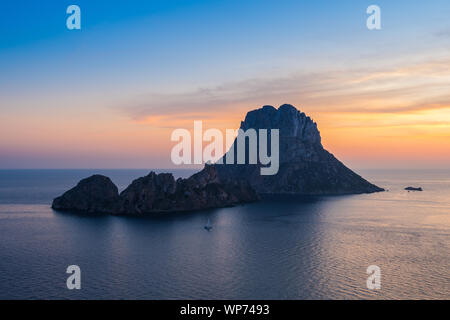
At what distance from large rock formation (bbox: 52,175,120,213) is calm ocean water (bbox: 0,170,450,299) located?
1789cm

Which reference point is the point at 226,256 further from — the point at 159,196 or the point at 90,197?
the point at 90,197

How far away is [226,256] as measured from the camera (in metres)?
91.0

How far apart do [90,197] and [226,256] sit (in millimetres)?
115508

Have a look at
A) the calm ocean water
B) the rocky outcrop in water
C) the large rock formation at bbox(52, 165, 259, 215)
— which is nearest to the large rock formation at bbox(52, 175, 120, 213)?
the large rock formation at bbox(52, 165, 259, 215)

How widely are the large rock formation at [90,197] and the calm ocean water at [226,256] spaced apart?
1789 cm

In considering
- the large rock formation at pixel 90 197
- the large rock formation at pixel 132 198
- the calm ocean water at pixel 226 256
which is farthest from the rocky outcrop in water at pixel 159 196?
the calm ocean water at pixel 226 256

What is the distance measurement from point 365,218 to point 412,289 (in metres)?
92.6

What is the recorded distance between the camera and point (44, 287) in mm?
66375

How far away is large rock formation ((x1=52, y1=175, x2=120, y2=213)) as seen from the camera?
17700 cm

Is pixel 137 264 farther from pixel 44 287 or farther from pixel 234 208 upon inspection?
pixel 234 208

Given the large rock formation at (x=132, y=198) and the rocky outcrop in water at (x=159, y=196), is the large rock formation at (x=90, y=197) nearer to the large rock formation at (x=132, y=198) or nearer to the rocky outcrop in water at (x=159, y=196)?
the large rock formation at (x=132, y=198)

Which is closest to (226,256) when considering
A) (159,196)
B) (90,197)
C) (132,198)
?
(132,198)

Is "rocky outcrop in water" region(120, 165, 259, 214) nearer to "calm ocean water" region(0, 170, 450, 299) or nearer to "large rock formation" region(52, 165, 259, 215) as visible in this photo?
"large rock formation" region(52, 165, 259, 215)
